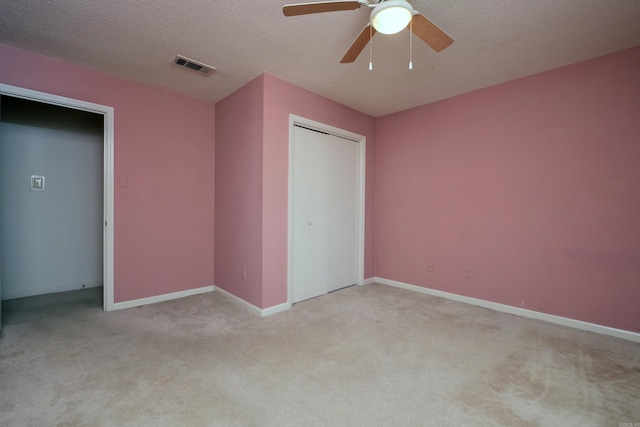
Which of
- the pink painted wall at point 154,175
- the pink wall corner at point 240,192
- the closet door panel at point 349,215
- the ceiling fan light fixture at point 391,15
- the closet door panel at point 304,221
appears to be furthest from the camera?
the closet door panel at point 349,215

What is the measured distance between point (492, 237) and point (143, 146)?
4.16 m

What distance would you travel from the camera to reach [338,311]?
3125 millimetres

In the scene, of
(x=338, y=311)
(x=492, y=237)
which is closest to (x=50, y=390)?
(x=338, y=311)

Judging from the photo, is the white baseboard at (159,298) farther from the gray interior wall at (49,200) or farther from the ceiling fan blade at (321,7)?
the ceiling fan blade at (321,7)

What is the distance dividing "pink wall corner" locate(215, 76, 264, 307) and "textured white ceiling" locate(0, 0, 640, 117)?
374 millimetres

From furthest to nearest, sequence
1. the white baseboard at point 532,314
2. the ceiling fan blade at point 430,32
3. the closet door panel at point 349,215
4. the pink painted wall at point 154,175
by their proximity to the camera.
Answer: the closet door panel at point 349,215 < the pink painted wall at point 154,175 < the white baseboard at point 532,314 < the ceiling fan blade at point 430,32

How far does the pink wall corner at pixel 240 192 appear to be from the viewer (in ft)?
10.1

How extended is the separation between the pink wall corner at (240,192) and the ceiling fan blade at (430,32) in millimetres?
1759

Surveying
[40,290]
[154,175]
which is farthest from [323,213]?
[40,290]

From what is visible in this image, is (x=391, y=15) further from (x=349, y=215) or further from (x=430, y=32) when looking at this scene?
(x=349, y=215)

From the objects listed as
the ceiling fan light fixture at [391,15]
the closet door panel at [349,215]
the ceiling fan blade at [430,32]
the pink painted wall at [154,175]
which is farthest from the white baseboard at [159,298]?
the ceiling fan blade at [430,32]

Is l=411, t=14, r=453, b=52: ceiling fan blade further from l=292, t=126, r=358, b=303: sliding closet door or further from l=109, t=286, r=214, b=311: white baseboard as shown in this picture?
l=109, t=286, r=214, b=311: white baseboard

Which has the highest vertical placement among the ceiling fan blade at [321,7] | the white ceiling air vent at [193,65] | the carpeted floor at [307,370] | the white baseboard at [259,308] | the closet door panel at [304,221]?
the white ceiling air vent at [193,65]

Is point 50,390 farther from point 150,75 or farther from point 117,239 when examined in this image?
point 150,75
